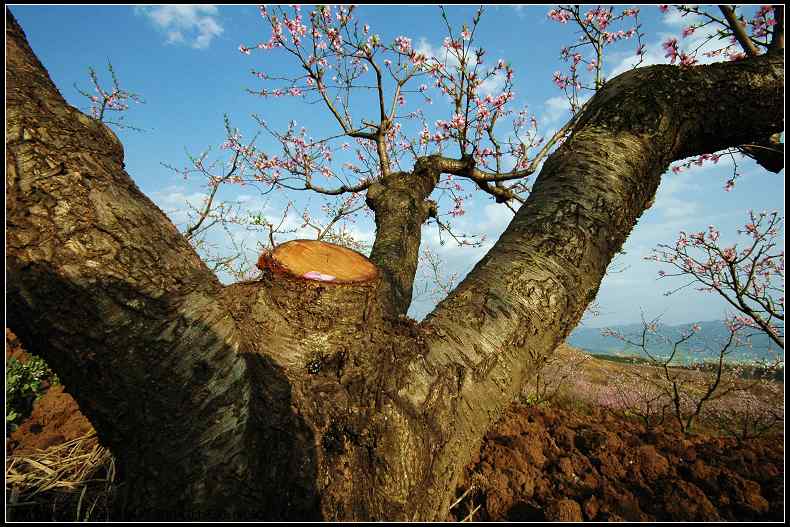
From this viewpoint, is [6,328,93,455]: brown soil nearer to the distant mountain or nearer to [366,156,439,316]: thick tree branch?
[366,156,439,316]: thick tree branch

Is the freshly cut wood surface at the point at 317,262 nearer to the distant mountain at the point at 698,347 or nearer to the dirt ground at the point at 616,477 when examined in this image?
the dirt ground at the point at 616,477

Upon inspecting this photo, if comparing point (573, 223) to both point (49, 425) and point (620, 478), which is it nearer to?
point (620, 478)

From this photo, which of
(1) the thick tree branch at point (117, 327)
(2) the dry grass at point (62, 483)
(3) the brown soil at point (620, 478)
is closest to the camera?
(1) the thick tree branch at point (117, 327)

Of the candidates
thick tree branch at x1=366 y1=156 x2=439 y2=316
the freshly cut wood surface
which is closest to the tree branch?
thick tree branch at x1=366 y1=156 x2=439 y2=316

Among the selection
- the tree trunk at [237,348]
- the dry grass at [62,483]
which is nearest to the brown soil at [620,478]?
the tree trunk at [237,348]

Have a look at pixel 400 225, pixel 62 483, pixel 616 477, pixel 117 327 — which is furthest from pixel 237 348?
pixel 400 225

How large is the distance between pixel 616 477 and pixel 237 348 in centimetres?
190

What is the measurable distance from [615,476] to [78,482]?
9.24 ft

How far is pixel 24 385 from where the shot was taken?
3418mm

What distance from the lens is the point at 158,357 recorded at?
1033 millimetres

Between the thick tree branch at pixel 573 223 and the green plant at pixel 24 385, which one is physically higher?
the thick tree branch at pixel 573 223

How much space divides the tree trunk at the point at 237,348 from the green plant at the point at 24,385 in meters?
3.46

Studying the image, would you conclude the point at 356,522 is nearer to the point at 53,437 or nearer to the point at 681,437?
the point at 681,437

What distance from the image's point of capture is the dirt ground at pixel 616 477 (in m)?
1.42
